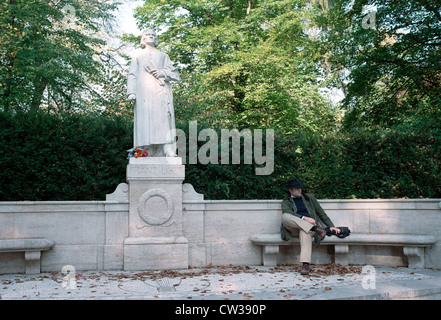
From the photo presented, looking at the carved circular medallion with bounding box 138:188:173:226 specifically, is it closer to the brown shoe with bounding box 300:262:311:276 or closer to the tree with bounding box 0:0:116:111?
the brown shoe with bounding box 300:262:311:276

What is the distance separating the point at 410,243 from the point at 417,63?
10.1 meters

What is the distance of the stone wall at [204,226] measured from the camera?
23.8 ft

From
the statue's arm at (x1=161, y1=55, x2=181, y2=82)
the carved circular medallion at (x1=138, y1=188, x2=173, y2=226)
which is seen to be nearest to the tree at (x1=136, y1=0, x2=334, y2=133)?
the statue's arm at (x1=161, y1=55, x2=181, y2=82)

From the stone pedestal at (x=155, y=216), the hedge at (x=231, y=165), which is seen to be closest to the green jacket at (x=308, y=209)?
the stone pedestal at (x=155, y=216)

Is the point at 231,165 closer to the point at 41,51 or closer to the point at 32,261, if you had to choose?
the point at 32,261

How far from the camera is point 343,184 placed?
9.87m

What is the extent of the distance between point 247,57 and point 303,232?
A: 39.4 ft

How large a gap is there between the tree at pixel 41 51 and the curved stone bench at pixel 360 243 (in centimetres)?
869

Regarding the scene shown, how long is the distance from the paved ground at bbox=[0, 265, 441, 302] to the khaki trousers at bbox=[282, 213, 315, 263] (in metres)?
0.34

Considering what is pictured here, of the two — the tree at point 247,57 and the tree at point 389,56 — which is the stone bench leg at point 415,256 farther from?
the tree at point 247,57

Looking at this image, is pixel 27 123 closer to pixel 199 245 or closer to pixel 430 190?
pixel 199 245

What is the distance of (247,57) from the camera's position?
17734mm

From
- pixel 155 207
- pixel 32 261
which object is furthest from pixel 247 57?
pixel 32 261

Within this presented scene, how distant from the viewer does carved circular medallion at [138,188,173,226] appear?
7492 mm
